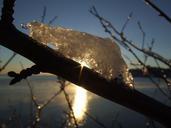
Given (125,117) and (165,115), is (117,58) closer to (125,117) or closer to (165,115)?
(165,115)

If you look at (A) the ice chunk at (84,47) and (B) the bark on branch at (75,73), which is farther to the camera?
(A) the ice chunk at (84,47)

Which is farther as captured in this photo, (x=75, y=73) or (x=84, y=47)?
(x=84, y=47)

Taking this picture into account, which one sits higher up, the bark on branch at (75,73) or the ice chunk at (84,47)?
the ice chunk at (84,47)

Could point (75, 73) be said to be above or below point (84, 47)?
below

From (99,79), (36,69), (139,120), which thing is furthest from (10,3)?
(139,120)
